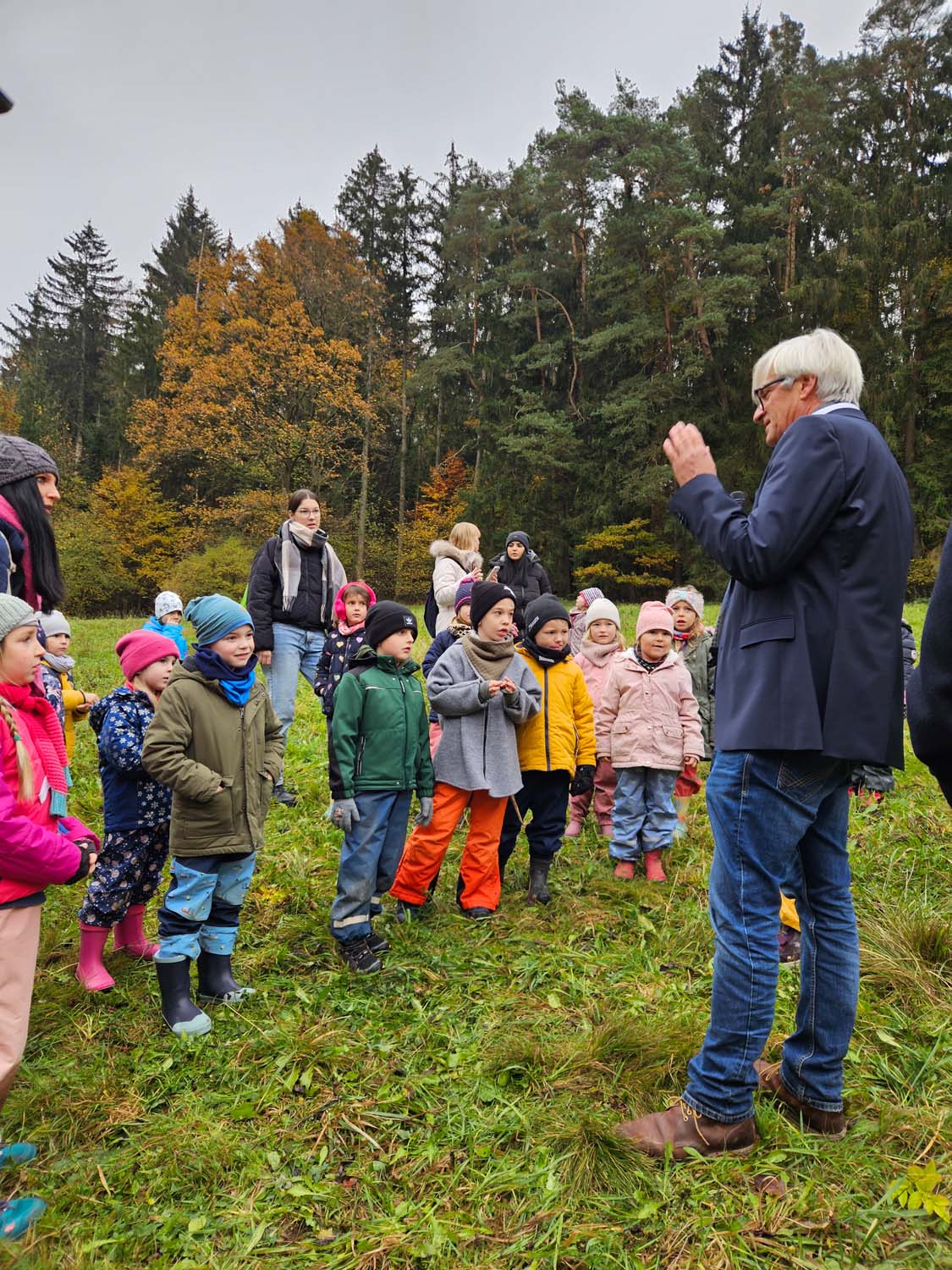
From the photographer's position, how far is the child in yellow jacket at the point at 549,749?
454cm

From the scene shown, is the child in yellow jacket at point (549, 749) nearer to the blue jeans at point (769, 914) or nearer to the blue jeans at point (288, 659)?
the blue jeans at point (288, 659)

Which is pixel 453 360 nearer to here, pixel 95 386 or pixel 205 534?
pixel 205 534

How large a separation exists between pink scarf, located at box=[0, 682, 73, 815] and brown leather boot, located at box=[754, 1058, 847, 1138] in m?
2.50

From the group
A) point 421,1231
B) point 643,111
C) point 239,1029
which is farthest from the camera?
point 643,111

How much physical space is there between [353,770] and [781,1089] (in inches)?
87.5

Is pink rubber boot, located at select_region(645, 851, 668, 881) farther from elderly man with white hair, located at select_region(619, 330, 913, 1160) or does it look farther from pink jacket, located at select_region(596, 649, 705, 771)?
elderly man with white hair, located at select_region(619, 330, 913, 1160)

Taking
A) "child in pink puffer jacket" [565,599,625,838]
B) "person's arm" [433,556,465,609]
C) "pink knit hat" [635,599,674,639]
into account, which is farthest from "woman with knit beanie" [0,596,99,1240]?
"person's arm" [433,556,465,609]

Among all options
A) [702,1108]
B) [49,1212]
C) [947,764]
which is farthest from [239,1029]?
[947,764]

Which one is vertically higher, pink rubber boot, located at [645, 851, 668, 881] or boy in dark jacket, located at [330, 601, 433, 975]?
boy in dark jacket, located at [330, 601, 433, 975]

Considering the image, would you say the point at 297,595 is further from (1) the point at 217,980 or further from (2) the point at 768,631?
(2) the point at 768,631

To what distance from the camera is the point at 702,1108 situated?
224 centimetres

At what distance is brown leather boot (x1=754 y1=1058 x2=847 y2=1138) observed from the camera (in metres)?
2.36

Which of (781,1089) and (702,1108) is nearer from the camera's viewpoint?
(702,1108)

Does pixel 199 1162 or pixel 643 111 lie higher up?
pixel 643 111
